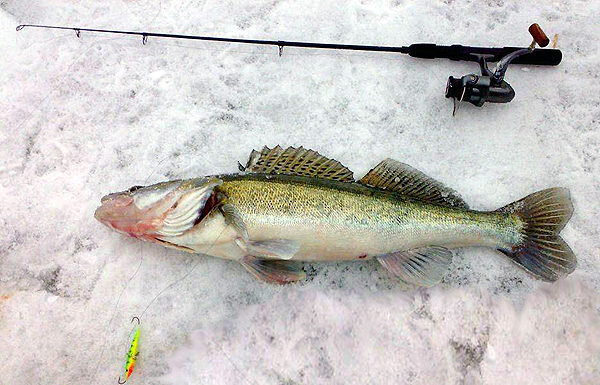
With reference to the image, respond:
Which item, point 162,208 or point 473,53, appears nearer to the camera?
point 162,208

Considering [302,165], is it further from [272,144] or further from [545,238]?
[545,238]

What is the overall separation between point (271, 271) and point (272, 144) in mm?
917

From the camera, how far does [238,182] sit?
7.92ft

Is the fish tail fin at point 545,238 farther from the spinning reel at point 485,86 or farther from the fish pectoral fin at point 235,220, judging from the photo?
the fish pectoral fin at point 235,220

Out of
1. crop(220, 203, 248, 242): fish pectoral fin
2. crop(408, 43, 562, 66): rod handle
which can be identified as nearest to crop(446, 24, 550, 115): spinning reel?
crop(408, 43, 562, 66): rod handle

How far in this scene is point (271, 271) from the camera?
2.45 meters

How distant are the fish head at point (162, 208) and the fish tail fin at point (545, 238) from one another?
1773 mm

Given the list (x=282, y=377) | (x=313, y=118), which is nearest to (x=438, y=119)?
(x=313, y=118)

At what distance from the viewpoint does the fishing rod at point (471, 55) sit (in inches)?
110

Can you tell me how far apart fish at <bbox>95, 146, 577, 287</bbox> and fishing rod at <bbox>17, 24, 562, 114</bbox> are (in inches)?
27.8

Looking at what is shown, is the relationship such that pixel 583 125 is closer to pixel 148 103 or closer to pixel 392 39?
pixel 392 39

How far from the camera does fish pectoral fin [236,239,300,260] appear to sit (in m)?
2.33

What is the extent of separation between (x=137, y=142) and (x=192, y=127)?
379 millimetres

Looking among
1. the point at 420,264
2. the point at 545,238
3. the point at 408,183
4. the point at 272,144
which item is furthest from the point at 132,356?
the point at 545,238
